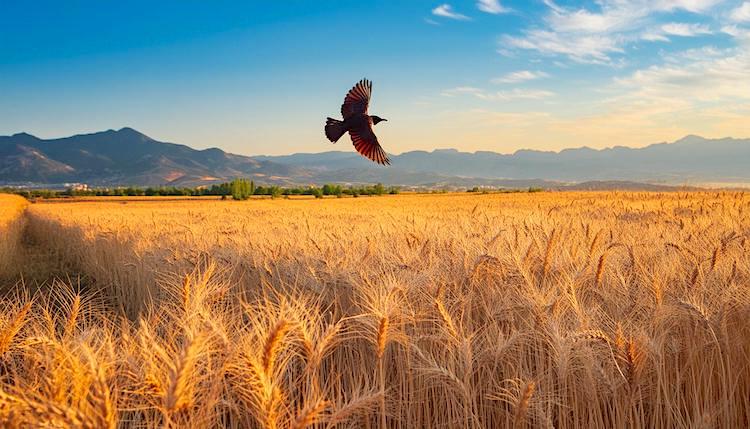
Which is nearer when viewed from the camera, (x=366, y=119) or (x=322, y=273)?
(x=322, y=273)

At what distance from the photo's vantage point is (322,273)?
3.46m

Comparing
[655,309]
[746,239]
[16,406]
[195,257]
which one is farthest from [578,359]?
[195,257]

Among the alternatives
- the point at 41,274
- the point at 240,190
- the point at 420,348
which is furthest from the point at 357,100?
the point at 240,190

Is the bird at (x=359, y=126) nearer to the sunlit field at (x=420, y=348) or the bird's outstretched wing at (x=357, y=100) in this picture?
the bird's outstretched wing at (x=357, y=100)

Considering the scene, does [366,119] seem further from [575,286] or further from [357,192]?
[357,192]

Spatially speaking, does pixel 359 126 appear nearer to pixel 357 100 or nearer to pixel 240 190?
pixel 357 100

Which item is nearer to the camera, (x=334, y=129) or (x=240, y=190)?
(x=334, y=129)

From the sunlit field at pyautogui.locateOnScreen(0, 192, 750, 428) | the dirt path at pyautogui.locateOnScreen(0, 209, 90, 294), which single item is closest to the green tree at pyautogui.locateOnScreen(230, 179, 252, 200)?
the dirt path at pyautogui.locateOnScreen(0, 209, 90, 294)

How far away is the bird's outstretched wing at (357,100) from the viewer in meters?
5.00

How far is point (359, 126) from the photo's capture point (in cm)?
495

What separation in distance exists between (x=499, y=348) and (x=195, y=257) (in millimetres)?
3739

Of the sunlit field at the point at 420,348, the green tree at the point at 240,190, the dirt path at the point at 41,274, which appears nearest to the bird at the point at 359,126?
the sunlit field at the point at 420,348

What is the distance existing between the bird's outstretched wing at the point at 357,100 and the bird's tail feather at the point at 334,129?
104mm

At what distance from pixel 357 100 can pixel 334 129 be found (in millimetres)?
396
